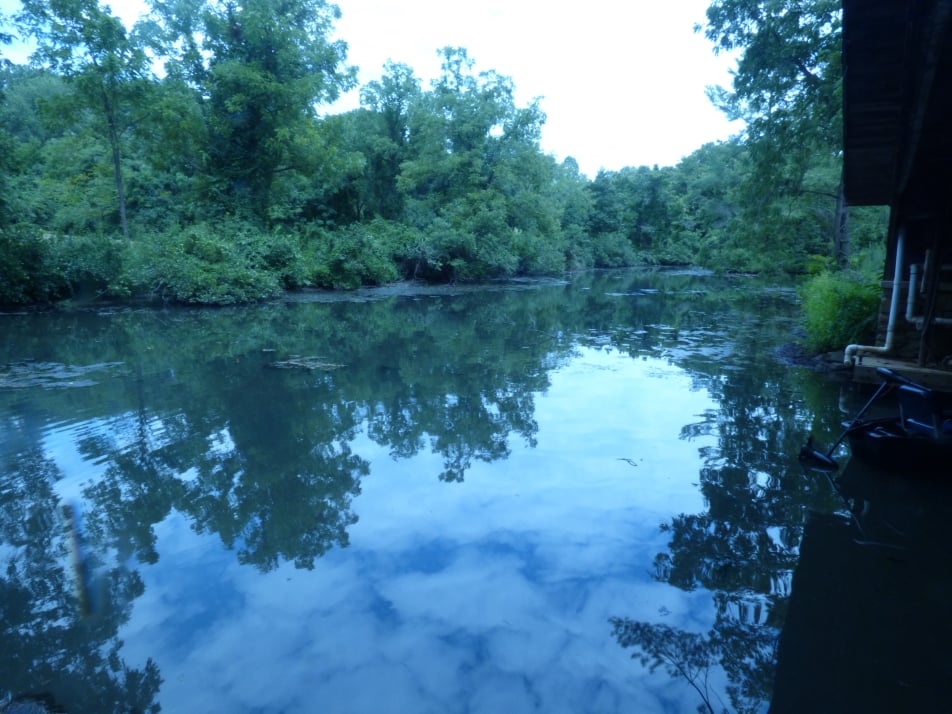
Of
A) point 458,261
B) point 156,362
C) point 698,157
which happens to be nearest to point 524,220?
point 458,261

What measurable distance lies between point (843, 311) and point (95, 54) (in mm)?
23936

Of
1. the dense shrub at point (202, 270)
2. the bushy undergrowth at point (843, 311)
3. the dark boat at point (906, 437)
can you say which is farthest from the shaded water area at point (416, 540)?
the dense shrub at point (202, 270)

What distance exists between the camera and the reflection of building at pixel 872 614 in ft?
9.21

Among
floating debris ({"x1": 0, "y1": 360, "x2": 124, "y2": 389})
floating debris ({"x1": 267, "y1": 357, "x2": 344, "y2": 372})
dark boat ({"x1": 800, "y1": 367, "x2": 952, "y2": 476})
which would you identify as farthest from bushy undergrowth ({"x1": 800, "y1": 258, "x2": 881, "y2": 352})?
floating debris ({"x1": 0, "y1": 360, "x2": 124, "y2": 389})

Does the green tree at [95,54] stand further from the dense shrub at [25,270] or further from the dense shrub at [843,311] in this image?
the dense shrub at [843,311]

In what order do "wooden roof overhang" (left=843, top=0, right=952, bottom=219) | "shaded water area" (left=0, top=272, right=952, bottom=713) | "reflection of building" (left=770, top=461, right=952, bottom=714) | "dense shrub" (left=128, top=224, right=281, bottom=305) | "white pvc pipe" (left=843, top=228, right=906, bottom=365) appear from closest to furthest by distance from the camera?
1. "reflection of building" (left=770, top=461, right=952, bottom=714)
2. "shaded water area" (left=0, top=272, right=952, bottom=713)
3. "wooden roof overhang" (left=843, top=0, right=952, bottom=219)
4. "white pvc pipe" (left=843, top=228, right=906, bottom=365)
5. "dense shrub" (left=128, top=224, right=281, bottom=305)

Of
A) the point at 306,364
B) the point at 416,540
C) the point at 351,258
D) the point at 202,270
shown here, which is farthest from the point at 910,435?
the point at 351,258

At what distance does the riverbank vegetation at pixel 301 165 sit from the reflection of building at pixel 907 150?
21.2 ft

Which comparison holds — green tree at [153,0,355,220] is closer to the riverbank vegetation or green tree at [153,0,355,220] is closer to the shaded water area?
the riverbank vegetation

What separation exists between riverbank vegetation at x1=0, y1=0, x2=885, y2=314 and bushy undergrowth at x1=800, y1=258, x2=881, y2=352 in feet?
15.3

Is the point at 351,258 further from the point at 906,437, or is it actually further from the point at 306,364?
the point at 906,437

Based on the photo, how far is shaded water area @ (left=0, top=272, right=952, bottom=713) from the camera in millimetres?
2953

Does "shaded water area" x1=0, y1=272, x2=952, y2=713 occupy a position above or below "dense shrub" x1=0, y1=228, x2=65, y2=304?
below

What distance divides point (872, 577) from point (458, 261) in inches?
1036
